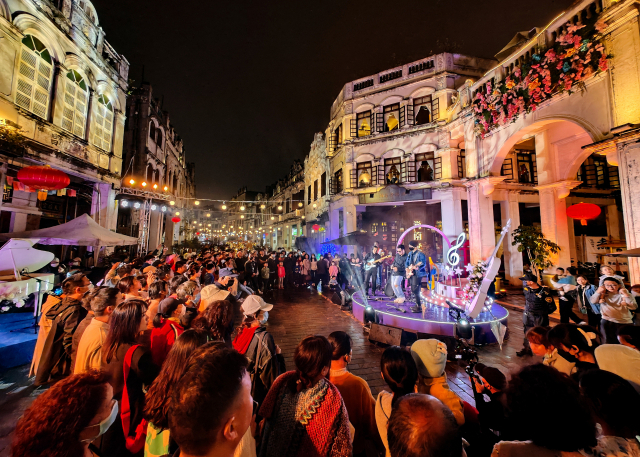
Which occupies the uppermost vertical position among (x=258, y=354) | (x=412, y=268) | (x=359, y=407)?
(x=412, y=268)

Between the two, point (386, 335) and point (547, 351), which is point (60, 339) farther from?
point (547, 351)

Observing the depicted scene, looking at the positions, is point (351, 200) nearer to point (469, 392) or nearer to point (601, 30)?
point (601, 30)

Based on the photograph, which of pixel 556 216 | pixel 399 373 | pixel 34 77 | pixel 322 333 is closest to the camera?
pixel 399 373

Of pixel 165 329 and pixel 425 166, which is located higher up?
pixel 425 166

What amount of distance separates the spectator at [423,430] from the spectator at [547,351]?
9.31 ft

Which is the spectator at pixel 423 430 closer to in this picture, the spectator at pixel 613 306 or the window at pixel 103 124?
the spectator at pixel 613 306

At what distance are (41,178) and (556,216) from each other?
60.4ft

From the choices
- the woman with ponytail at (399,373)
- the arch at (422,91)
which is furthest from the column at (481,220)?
the woman with ponytail at (399,373)

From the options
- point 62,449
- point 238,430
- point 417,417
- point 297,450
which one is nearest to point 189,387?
point 238,430

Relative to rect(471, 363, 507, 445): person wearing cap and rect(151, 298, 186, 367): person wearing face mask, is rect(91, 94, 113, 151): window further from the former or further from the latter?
rect(471, 363, 507, 445): person wearing cap

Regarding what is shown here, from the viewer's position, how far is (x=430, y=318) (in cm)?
722

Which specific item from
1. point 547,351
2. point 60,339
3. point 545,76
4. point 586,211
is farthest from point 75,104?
point 586,211

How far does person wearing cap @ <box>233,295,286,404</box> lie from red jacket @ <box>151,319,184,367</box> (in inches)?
31.8

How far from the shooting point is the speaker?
5965mm
